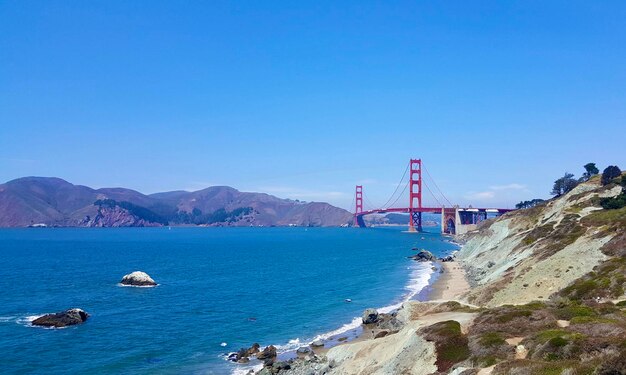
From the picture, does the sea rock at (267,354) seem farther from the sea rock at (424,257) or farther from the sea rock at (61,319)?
the sea rock at (424,257)

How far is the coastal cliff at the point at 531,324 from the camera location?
19969 mm

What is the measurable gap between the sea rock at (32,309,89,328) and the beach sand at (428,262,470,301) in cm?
3868

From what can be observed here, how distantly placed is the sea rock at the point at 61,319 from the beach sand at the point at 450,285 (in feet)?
127

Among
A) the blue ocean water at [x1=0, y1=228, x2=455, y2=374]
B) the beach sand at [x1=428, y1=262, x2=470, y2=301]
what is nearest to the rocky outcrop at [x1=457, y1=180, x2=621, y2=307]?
the beach sand at [x1=428, y1=262, x2=470, y2=301]

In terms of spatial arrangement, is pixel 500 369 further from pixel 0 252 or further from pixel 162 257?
pixel 0 252

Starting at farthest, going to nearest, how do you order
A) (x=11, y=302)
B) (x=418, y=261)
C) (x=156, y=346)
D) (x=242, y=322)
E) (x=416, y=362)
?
(x=418, y=261)
(x=11, y=302)
(x=242, y=322)
(x=156, y=346)
(x=416, y=362)

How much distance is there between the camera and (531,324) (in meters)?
26.3

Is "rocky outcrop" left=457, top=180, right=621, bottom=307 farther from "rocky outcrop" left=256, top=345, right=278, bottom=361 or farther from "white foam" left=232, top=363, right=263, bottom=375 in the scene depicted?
"white foam" left=232, top=363, right=263, bottom=375

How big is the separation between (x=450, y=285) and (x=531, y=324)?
46394 millimetres

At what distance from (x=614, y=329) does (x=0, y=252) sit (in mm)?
157817

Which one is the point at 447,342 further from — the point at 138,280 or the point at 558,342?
the point at 138,280

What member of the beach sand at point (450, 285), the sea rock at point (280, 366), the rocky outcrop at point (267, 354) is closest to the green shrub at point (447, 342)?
the sea rock at point (280, 366)

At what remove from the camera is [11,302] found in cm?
6256

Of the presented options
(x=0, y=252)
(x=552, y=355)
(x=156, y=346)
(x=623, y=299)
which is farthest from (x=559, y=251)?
(x=0, y=252)
